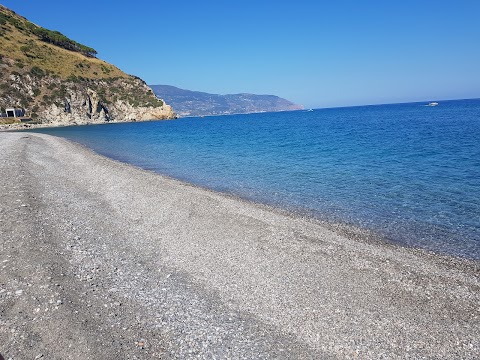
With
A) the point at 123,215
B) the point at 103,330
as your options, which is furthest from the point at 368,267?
the point at 123,215

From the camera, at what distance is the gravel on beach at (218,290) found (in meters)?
6.37

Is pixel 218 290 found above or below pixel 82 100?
below

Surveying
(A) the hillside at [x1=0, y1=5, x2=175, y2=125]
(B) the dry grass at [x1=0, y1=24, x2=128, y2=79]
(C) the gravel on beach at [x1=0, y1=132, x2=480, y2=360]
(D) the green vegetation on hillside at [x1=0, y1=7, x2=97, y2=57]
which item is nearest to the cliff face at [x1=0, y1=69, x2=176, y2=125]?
(A) the hillside at [x1=0, y1=5, x2=175, y2=125]

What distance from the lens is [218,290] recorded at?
333 inches

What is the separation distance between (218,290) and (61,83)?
12520 centimetres

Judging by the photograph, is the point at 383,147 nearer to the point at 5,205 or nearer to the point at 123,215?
the point at 123,215

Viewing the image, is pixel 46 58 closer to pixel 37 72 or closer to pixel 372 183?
pixel 37 72

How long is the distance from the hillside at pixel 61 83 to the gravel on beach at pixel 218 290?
9453 centimetres

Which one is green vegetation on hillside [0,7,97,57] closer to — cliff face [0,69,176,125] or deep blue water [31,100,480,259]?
cliff face [0,69,176,125]

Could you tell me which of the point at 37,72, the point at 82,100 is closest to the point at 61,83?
the point at 37,72

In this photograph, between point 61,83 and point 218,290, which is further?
point 61,83

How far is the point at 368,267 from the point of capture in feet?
32.2

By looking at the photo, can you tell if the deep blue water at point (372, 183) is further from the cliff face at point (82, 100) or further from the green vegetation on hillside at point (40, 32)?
the green vegetation on hillside at point (40, 32)

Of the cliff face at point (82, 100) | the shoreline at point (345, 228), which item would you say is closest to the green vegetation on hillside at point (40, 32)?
the cliff face at point (82, 100)
